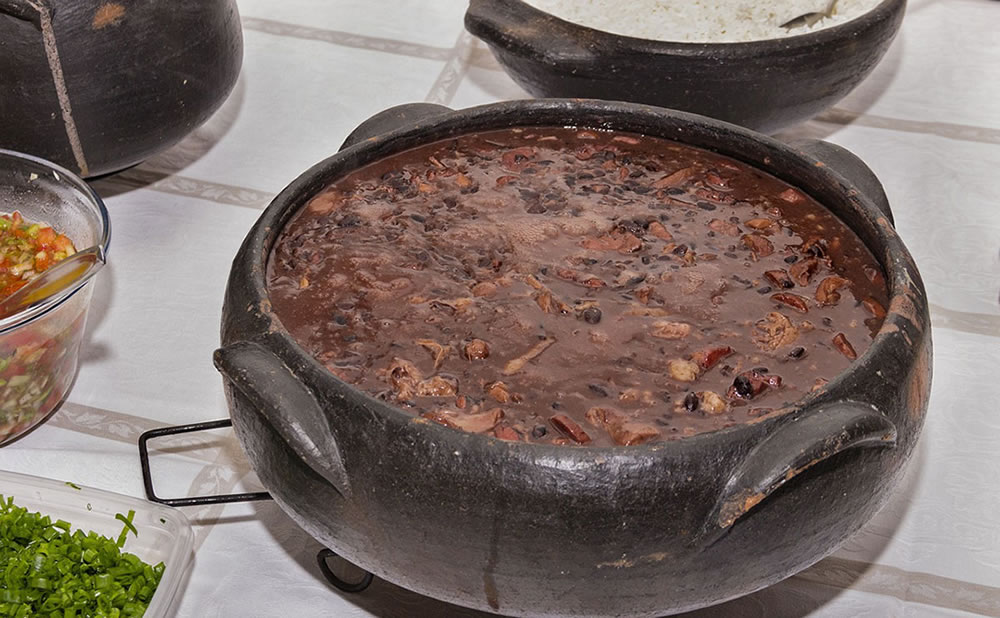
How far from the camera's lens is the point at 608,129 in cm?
138

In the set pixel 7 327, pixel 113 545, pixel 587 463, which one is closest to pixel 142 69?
pixel 7 327

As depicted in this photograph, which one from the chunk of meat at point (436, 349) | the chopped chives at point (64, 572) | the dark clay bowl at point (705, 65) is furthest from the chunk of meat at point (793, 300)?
the chopped chives at point (64, 572)

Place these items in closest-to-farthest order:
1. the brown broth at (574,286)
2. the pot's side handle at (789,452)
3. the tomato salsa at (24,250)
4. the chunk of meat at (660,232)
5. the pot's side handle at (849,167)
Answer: the pot's side handle at (789,452), the brown broth at (574,286), the chunk of meat at (660,232), the pot's side handle at (849,167), the tomato salsa at (24,250)

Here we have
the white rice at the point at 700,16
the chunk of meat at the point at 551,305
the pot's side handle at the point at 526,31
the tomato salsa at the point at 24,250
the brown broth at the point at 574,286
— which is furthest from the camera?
the white rice at the point at 700,16

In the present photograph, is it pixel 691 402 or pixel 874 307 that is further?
pixel 874 307

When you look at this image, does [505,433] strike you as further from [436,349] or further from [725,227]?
[725,227]

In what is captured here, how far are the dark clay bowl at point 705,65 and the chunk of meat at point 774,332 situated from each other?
2.08 ft

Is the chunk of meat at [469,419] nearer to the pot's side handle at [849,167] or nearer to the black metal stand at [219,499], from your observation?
the black metal stand at [219,499]

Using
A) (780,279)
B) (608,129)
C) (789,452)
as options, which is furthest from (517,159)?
(789,452)

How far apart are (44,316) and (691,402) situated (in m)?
0.79

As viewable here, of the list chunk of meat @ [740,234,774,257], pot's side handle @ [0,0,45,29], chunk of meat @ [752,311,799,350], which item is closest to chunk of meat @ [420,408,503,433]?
chunk of meat @ [752,311,799,350]

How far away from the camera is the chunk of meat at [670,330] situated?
1068 millimetres

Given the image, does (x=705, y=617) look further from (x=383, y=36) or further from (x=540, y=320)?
(x=383, y=36)

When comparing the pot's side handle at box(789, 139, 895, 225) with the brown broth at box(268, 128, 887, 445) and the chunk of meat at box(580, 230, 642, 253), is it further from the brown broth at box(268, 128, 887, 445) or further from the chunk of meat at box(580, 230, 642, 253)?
the chunk of meat at box(580, 230, 642, 253)
